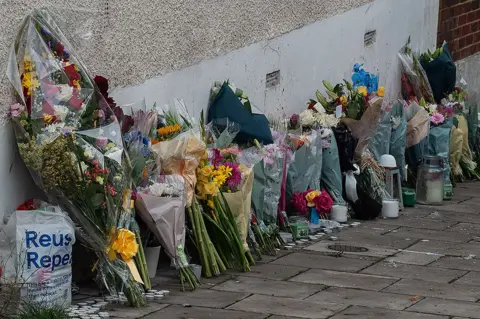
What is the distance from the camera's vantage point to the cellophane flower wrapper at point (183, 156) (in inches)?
306

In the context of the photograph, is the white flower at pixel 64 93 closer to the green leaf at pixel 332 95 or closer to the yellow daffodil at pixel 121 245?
the yellow daffodil at pixel 121 245

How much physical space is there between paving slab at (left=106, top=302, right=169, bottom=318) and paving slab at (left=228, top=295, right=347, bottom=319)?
1.49ft

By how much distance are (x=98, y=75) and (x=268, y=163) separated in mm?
1531

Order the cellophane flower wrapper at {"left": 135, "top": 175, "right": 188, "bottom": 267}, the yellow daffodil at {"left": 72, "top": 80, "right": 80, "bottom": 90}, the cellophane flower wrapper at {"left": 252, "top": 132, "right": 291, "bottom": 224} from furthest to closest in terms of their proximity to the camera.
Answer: the cellophane flower wrapper at {"left": 252, "top": 132, "right": 291, "bottom": 224} < the cellophane flower wrapper at {"left": 135, "top": 175, "right": 188, "bottom": 267} < the yellow daffodil at {"left": 72, "top": 80, "right": 80, "bottom": 90}

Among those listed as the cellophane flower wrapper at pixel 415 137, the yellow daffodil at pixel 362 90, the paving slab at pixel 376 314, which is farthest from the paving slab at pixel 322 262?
the cellophane flower wrapper at pixel 415 137

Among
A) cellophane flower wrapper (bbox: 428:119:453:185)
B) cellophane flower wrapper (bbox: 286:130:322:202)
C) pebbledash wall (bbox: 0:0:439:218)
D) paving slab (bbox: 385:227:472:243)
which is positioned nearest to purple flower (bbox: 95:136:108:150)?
pebbledash wall (bbox: 0:0:439:218)

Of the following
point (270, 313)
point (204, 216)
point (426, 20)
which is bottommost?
point (270, 313)

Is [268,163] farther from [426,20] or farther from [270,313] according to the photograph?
[426,20]

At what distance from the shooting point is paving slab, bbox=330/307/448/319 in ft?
22.7

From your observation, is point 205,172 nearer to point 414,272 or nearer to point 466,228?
point 414,272

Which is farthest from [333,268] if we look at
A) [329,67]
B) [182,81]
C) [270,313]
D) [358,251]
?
[329,67]

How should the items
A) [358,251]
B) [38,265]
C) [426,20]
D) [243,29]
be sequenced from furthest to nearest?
[426,20] < [243,29] < [358,251] < [38,265]

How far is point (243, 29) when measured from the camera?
9.61 meters

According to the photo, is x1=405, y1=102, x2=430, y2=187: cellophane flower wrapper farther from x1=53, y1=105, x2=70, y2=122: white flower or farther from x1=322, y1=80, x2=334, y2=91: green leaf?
x1=53, y1=105, x2=70, y2=122: white flower
